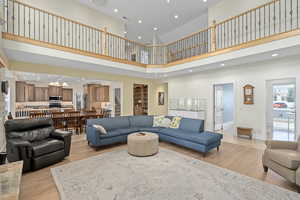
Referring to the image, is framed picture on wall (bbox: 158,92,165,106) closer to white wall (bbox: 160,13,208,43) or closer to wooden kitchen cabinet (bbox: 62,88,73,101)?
white wall (bbox: 160,13,208,43)

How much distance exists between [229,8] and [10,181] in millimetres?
7988

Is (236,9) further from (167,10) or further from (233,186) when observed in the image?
(233,186)

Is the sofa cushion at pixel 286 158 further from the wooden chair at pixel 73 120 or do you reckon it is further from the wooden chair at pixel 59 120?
the wooden chair at pixel 59 120

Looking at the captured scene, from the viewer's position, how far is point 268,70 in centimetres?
495

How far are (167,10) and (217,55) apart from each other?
3.45 m

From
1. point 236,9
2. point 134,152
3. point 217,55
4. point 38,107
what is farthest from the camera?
point 38,107

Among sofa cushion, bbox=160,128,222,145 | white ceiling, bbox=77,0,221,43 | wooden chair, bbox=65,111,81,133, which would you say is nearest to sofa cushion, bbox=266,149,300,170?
sofa cushion, bbox=160,128,222,145

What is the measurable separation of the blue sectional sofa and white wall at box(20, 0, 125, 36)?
4739 millimetres

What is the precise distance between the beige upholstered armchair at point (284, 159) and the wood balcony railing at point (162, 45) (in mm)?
2640

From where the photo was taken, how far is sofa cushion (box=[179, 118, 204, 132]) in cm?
426

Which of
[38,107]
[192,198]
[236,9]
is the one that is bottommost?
[192,198]

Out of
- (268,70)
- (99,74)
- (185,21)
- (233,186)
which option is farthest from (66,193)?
(185,21)

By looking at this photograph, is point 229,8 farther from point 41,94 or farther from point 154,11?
point 41,94

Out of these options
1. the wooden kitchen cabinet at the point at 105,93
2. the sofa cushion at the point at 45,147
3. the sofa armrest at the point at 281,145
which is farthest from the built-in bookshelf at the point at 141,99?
the sofa armrest at the point at 281,145
